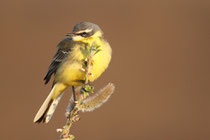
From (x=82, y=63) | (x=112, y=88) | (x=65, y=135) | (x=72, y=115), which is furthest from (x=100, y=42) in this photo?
(x=65, y=135)

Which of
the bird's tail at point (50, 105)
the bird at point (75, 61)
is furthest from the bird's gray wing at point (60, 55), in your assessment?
the bird's tail at point (50, 105)

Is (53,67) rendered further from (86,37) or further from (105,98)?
(105,98)

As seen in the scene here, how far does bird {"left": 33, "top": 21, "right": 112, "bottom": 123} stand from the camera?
7.62 feet

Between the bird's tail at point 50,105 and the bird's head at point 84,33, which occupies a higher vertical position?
the bird's head at point 84,33

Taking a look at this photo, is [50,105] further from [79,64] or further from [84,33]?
[84,33]

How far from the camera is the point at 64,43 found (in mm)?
2600

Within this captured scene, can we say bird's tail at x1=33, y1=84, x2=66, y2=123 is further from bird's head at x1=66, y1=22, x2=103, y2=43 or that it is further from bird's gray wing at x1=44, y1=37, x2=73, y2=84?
bird's head at x1=66, y1=22, x2=103, y2=43

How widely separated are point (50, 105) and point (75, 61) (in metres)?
0.47

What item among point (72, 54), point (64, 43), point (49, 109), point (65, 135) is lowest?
point (65, 135)

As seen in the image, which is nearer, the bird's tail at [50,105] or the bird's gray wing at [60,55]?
the bird's tail at [50,105]

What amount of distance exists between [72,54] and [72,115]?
1.12 metres

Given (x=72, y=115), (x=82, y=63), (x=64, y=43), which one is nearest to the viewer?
(x=72, y=115)

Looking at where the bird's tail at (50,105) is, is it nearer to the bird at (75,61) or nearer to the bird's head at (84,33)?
the bird at (75,61)

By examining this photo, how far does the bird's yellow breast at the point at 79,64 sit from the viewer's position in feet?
7.52
